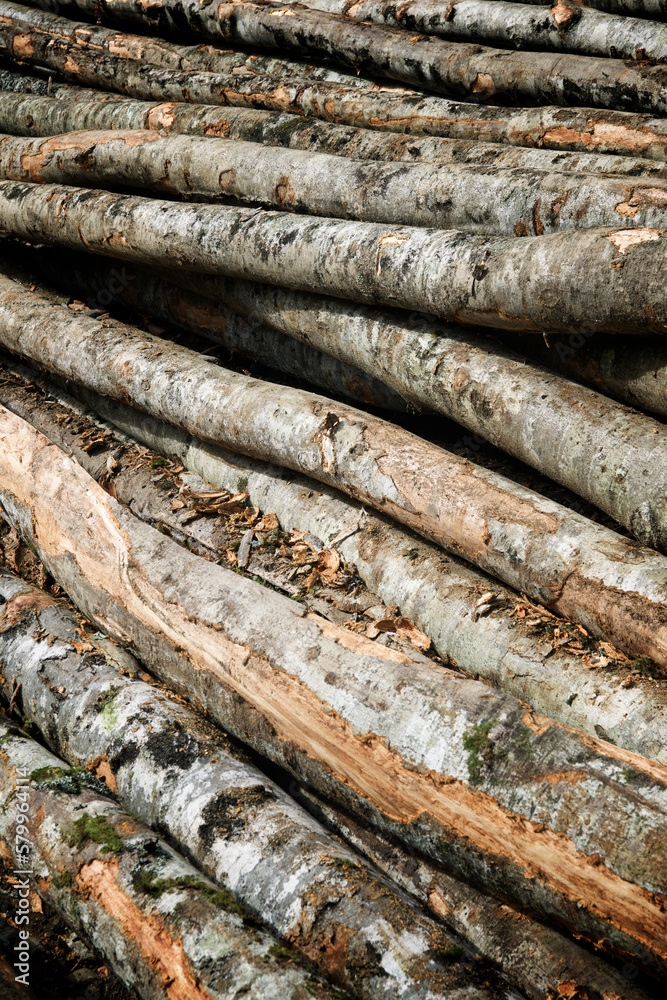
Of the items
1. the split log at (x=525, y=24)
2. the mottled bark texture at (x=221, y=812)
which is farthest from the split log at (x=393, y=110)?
the mottled bark texture at (x=221, y=812)

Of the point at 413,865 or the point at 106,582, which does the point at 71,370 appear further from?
the point at 413,865

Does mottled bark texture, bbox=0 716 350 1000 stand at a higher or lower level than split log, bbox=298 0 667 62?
lower

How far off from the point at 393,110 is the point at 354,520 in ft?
10.4

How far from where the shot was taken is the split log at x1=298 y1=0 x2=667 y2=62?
16.4 feet

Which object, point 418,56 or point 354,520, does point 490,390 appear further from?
point 418,56

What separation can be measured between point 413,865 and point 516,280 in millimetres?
2520

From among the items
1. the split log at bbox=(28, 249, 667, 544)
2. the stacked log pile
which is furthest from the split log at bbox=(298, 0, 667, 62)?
the split log at bbox=(28, 249, 667, 544)

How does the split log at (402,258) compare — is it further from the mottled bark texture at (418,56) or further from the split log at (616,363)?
the mottled bark texture at (418,56)

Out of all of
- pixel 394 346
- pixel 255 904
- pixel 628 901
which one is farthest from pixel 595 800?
pixel 394 346

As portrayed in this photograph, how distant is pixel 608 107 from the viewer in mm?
4875

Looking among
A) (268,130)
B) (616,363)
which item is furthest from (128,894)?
(268,130)

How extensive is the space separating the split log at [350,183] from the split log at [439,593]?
1583 mm

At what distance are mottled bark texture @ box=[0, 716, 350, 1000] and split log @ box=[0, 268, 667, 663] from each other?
5.66ft

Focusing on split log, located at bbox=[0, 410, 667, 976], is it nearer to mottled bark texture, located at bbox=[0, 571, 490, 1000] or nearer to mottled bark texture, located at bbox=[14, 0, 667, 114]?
mottled bark texture, located at bbox=[0, 571, 490, 1000]
